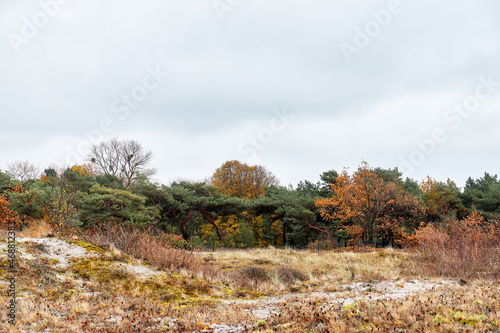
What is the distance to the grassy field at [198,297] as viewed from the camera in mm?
4633

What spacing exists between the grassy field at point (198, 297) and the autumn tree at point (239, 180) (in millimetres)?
32179

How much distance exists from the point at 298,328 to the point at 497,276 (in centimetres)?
621

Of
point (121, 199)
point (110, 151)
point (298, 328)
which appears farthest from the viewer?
point (110, 151)

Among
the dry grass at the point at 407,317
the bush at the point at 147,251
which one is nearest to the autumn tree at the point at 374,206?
the bush at the point at 147,251

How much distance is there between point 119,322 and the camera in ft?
17.3

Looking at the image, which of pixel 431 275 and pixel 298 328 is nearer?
pixel 298 328

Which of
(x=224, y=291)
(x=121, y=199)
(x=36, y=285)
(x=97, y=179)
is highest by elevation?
(x=97, y=179)

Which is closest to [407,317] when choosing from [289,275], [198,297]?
[198,297]

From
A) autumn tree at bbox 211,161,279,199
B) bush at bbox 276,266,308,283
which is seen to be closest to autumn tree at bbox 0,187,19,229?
bush at bbox 276,266,308,283

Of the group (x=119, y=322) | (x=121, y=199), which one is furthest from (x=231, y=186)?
(x=119, y=322)

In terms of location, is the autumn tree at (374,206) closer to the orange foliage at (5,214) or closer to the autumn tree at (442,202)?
the autumn tree at (442,202)

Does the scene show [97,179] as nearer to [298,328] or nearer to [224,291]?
[224,291]

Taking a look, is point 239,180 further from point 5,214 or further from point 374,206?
point 5,214

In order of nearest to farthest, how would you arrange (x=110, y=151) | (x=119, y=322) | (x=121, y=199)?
(x=119, y=322) < (x=121, y=199) < (x=110, y=151)
